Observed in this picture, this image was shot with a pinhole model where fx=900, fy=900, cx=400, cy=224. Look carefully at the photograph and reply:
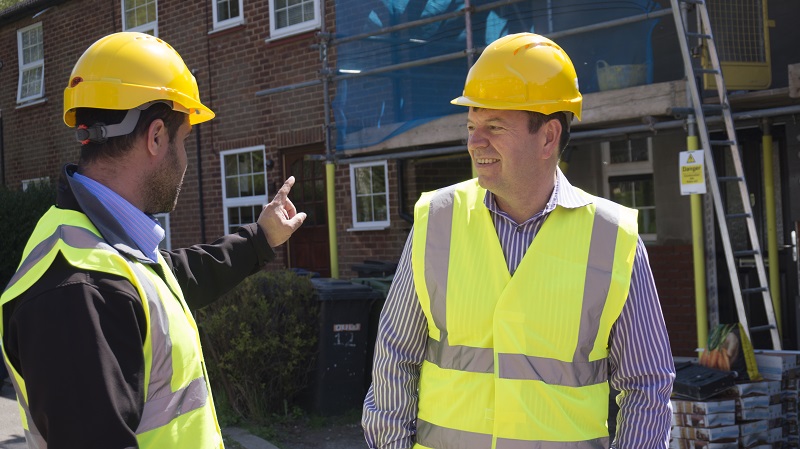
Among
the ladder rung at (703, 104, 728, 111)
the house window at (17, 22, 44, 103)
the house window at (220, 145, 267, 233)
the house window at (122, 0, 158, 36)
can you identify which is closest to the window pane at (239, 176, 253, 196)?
the house window at (220, 145, 267, 233)

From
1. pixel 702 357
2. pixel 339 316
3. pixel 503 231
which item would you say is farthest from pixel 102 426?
pixel 339 316

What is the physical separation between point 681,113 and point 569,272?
401 cm

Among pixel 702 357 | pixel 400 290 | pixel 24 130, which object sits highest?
pixel 24 130

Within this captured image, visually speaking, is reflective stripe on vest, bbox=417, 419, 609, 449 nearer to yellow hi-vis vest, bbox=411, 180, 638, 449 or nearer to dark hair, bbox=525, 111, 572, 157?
yellow hi-vis vest, bbox=411, 180, 638, 449

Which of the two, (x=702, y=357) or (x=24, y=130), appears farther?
(x=24, y=130)

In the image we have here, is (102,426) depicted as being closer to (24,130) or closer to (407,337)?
(407,337)

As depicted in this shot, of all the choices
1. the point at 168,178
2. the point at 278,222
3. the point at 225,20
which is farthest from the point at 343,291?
the point at 225,20

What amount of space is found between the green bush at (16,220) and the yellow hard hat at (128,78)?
13.1m

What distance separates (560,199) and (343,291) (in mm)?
5111

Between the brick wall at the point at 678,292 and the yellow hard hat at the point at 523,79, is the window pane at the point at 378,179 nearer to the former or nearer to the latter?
the brick wall at the point at 678,292

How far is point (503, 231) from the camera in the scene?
2746 millimetres

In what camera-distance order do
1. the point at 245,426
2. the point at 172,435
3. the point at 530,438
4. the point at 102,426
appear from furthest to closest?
the point at 245,426
the point at 530,438
the point at 172,435
the point at 102,426

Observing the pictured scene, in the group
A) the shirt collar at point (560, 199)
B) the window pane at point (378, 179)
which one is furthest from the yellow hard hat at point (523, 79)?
the window pane at point (378, 179)

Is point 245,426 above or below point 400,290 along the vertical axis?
below
